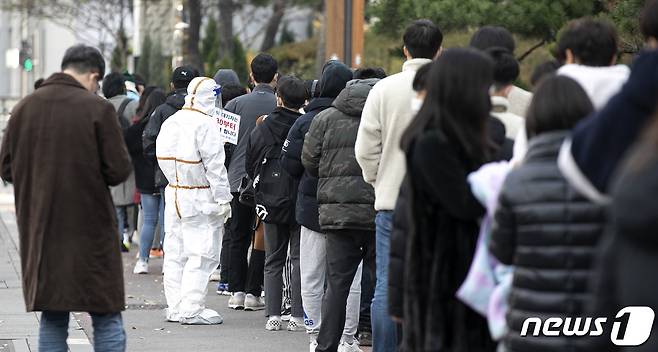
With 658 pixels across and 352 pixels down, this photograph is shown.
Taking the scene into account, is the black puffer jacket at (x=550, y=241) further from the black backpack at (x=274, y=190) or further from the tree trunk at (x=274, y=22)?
the tree trunk at (x=274, y=22)

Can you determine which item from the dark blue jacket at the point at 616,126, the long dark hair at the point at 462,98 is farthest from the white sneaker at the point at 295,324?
the dark blue jacket at the point at 616,126

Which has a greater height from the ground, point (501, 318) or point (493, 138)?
point (493, 138)

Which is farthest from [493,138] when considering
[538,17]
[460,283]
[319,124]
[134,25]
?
[134,25]

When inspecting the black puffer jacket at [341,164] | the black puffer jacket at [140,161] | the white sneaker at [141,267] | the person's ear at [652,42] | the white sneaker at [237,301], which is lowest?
the white sneaker at [141,267]

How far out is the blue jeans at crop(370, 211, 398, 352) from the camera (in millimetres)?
7367

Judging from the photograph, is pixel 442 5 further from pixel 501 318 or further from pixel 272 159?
pixel 501 318

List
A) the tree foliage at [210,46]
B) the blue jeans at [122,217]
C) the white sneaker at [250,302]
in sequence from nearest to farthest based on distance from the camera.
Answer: the white sneaker at [250,302]
the blue jeans at [122,217]
the tree foliage at [210,46]

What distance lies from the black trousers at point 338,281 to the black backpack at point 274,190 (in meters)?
1.55

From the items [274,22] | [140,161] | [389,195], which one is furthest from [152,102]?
[274,22]

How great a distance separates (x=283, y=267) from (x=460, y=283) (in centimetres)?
507

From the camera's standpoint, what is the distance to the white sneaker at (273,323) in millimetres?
10200

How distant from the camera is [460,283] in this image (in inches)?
207

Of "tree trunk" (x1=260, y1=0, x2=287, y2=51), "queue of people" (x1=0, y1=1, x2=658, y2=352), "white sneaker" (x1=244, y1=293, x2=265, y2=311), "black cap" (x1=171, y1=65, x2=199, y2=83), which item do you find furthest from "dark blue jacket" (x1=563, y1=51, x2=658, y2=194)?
"tree trunk" (x1=260, y1=0, x2=287, y2=51)
